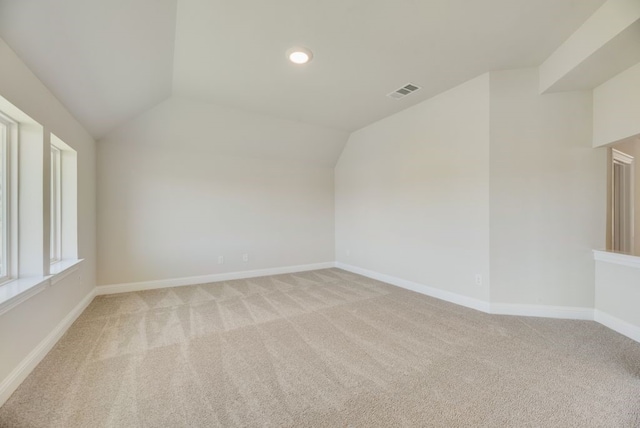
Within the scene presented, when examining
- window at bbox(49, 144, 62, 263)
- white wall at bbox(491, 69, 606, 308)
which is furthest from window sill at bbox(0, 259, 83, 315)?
white wall at bbox(491, 69, 606, 308)

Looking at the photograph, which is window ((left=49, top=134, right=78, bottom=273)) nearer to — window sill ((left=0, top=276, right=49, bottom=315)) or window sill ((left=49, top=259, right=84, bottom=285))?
window sill ((left=49, top=259, right=84, bottom=285))

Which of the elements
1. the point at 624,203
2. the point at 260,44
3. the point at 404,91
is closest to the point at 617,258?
the point at 624,203

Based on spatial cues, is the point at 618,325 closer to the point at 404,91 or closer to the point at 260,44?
the point at 404,91

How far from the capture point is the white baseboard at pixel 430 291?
118 inches

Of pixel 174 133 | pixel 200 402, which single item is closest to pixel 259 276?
pixel 174 133

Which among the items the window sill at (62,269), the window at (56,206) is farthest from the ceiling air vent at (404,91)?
the window sill at (62,269)

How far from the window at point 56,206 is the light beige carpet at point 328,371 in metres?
0.79

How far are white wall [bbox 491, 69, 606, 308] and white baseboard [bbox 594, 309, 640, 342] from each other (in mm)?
127

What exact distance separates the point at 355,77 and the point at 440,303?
295cm

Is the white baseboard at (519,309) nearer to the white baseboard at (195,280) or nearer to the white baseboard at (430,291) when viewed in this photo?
the white baseboard at (430,291)

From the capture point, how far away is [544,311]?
2809mm

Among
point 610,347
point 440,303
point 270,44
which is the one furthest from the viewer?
point 440,303

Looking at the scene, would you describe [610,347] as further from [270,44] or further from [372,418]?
[270,44]

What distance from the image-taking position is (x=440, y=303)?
3.24 meters
